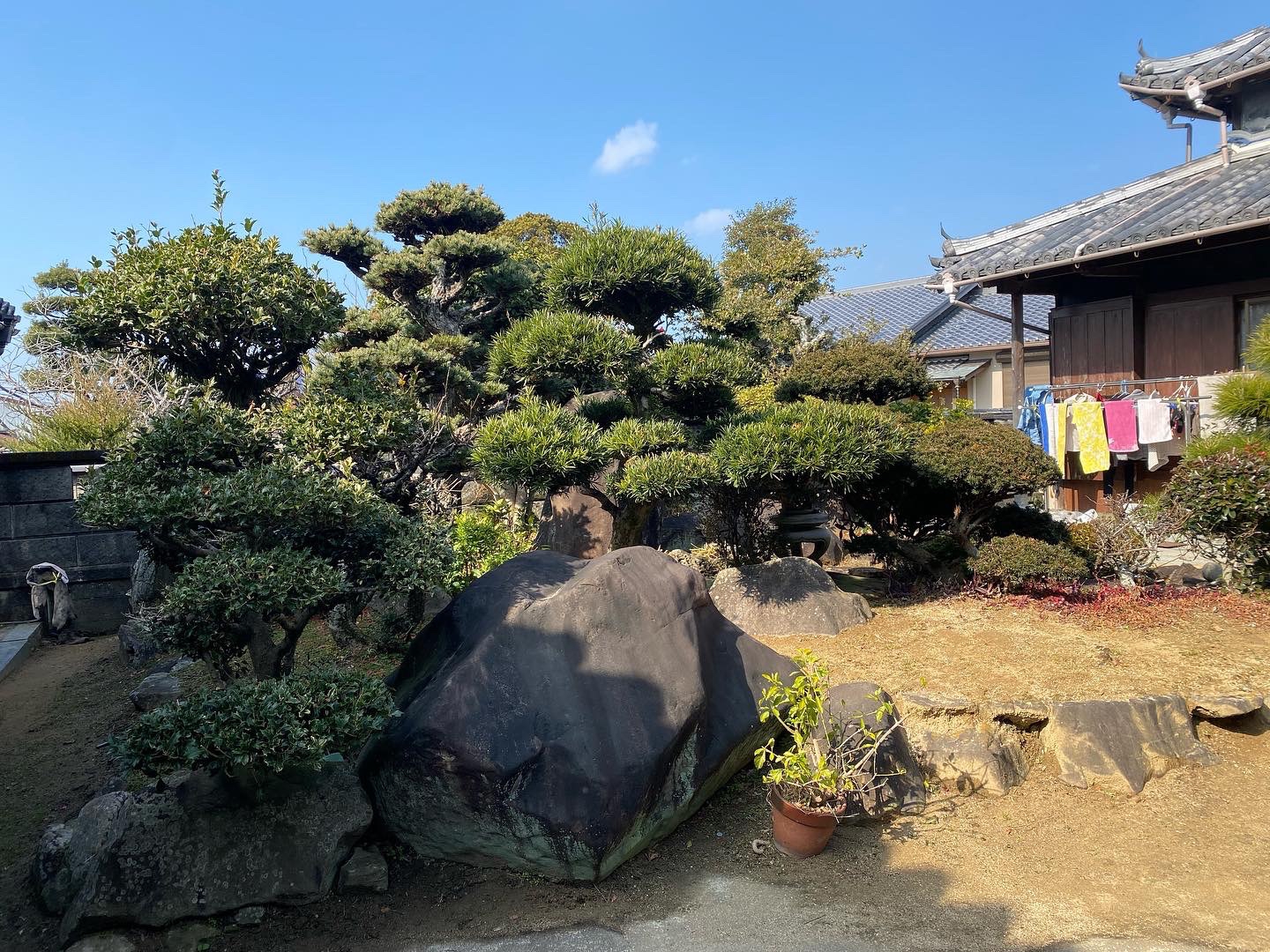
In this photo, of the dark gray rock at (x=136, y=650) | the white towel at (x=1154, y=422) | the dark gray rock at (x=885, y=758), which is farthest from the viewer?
the white towel at (x=1154, y=422)

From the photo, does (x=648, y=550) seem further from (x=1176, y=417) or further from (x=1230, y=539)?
(x=1176, y=417)

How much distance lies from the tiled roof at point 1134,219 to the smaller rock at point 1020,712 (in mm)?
6814

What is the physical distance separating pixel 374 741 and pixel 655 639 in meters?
1.68

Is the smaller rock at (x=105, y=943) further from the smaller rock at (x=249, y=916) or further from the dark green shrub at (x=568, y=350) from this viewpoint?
the dark green shrub at (x=568, y=350)

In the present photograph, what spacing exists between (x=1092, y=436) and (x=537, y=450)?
7793 millimetres

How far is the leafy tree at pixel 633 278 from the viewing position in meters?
7.77

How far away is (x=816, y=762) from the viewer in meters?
4.64

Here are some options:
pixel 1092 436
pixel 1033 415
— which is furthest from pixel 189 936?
pixel 1033 415

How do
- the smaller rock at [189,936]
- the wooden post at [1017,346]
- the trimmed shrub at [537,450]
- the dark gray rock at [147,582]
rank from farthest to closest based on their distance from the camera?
the wooden post at [1017,346] < the dark gray rock at [147,582] < the trimmed shrub at [537,450] < the smaller rock at [189,936]

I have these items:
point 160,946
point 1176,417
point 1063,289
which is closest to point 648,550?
point 160,946

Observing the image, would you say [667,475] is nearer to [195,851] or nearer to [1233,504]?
[195,851]

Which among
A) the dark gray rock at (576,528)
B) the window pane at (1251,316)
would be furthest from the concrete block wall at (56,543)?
the window pane at (1251,316)

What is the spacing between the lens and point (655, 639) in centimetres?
492

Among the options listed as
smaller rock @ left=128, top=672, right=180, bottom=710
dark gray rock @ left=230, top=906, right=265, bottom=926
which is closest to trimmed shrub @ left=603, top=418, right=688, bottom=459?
smaller rock @ left=128, top=672, right=180, bottom=710
